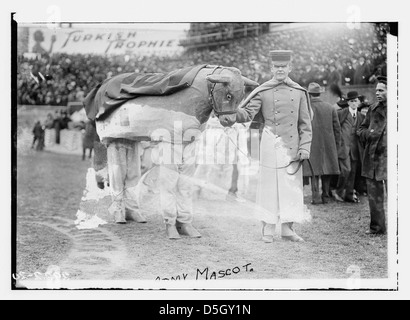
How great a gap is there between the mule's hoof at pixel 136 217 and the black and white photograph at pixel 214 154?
15mm

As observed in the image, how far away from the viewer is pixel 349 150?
6.26 metres

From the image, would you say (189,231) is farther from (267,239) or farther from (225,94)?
(225,94)

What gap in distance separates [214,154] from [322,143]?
0.82m

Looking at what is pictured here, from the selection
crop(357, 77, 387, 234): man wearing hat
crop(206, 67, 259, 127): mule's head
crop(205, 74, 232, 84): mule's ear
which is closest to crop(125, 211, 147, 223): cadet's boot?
crop(206, 67, 259, 127): mule's head

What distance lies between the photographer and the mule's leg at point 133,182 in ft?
20.3

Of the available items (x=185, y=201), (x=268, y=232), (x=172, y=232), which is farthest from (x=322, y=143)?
(x=172, y=232)

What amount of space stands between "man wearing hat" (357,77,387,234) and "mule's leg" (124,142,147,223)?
168cm

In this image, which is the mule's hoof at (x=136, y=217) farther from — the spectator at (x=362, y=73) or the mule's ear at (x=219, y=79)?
the spectator at (x=362, y=73)

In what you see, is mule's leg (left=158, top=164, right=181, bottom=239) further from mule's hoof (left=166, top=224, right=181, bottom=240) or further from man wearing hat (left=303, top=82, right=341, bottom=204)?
man wearing hat (left=303, top=82, right=341, bottom=204)

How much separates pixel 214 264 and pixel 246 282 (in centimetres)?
27

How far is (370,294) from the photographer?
6.16 meters

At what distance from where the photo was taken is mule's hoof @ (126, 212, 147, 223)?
20.5 feet

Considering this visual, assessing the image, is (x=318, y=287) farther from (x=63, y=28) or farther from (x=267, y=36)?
(x=63, y=28)
